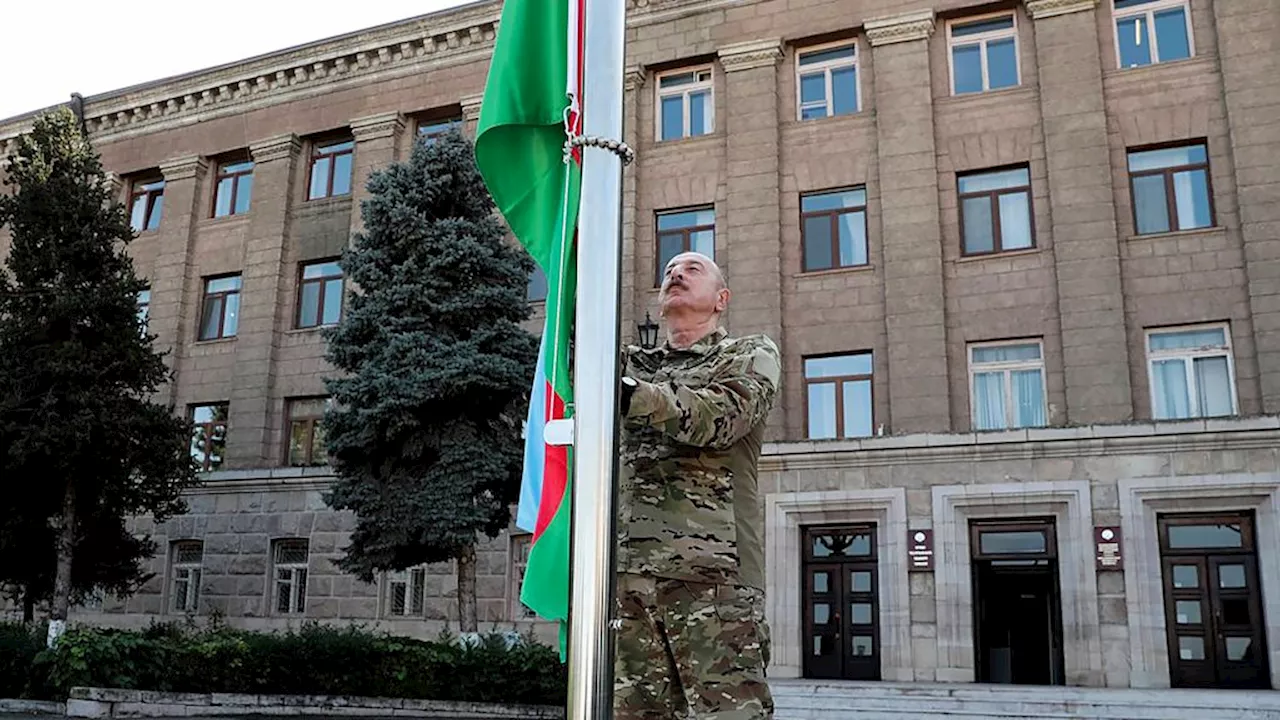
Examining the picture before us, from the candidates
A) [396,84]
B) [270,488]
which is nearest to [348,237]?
[396,84]

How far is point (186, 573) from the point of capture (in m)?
26.6

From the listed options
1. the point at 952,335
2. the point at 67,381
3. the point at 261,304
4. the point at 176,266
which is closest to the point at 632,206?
the point at 952,335

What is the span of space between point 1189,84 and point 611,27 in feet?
68.3

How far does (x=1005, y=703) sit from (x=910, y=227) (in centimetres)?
918

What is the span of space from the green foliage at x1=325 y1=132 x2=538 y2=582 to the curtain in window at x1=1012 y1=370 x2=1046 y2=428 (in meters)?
8.76

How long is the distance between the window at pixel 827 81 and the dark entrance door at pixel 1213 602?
9972mm

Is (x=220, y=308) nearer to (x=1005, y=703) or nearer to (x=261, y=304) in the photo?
(x=261, y=304)

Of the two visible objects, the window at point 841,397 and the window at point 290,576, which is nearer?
the window at point 841,397

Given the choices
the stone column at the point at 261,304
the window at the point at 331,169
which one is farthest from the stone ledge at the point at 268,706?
the window at the point at 331,169

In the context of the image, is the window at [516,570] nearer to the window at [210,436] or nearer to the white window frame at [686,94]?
the window at [210,436]

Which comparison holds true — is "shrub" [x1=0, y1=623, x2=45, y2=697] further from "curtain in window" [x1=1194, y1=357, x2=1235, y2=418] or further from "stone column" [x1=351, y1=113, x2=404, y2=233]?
"curtain in window" [x1=1194, y1=357, x2=1235, y2=418]

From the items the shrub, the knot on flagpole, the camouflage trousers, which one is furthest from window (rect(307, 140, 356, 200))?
the knot on flagpole

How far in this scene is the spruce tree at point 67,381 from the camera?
62.1 ft

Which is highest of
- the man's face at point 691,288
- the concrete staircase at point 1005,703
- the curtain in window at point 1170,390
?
the curtain in window at point 1170,390
